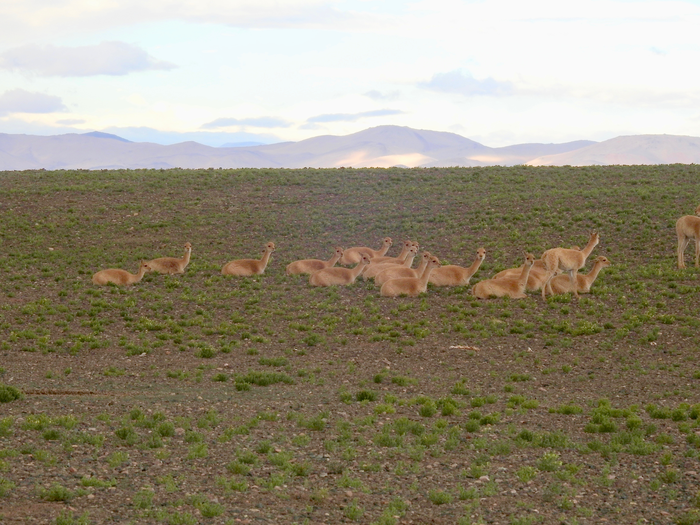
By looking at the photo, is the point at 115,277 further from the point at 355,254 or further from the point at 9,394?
the point at 9,394

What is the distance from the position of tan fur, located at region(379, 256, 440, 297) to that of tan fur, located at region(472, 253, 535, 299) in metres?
1.36

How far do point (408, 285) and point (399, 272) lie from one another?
1127mm

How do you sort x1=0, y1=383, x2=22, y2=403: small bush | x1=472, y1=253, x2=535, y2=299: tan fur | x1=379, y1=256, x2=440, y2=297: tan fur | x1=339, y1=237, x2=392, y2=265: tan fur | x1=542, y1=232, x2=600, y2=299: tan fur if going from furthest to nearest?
x1=339, y1=237, x2=392, y2=265: tan fur, x1=379, y1=256, x2=440, y2=297: tan fur, x1=472, y1=253, x2=535, y2=299: tan fur, x1=542, y1=232, x2=600, y2=299: tan fur, x1=0, y1=383, x2=22, y2=403: small bush

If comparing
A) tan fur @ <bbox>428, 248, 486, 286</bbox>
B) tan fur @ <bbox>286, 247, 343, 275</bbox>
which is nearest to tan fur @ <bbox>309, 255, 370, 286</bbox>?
tan fur @ <bbox>286, 247, 343, 275</bbox>

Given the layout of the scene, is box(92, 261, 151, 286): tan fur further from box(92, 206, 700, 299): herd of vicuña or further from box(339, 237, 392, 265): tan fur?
box(339, 237, 392, 265): tan fur

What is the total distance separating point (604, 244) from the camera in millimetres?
25375

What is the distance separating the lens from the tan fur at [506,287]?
19547 millimetres

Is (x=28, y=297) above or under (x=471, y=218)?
under

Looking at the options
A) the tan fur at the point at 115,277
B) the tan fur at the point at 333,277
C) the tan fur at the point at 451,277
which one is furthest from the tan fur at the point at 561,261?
the tan fur at the point at 115,277

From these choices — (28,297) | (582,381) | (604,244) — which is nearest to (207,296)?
(28,297)

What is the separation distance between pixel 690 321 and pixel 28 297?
16676 millimetres

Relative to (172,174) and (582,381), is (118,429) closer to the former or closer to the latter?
(582,381)

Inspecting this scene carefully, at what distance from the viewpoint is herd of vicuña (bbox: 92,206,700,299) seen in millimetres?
19598

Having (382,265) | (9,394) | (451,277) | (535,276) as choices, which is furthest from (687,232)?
(9,394)
